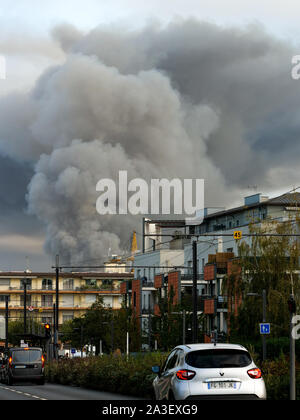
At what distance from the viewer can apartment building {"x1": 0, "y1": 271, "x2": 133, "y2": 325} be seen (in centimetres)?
17075

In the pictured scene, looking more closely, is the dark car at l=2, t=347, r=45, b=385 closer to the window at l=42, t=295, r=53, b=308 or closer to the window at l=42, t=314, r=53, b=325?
the window at l=42, t=314, r=53, b=325

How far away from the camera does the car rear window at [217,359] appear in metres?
18.3

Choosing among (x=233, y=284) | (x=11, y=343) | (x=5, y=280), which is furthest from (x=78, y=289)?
(x=233, y=284)

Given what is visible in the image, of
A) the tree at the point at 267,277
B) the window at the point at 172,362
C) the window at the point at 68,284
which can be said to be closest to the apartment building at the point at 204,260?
the tree at the point at 267,277

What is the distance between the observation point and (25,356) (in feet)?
142

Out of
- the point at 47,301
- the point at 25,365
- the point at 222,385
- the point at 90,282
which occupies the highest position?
the point at 90,282

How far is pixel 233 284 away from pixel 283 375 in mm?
43984

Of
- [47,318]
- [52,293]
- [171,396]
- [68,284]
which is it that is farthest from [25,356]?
[68,284]

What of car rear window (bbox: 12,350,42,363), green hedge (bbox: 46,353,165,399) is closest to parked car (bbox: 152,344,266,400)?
green hedge (bbox: 46,353,165,399)

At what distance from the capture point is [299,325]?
5322 cm

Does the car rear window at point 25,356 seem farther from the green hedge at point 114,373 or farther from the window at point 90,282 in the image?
the window at point 90,282

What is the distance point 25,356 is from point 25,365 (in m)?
0.43

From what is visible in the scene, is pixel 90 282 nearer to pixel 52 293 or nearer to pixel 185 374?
pixel 52 293
